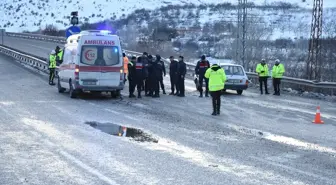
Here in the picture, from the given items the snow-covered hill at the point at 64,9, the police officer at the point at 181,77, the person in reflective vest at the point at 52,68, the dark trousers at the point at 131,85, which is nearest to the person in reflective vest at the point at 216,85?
the dark trousers at the point at 131,85

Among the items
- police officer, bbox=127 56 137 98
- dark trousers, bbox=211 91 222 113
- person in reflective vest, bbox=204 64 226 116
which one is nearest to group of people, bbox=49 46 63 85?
police officer, bbox=127 56 137 98

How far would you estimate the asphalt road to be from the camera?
328 inches

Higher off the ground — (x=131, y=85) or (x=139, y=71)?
(x=139, y=71)

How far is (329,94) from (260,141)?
651 inches

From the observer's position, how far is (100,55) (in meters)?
20.5

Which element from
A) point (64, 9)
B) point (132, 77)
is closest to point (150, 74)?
point (132, 77)

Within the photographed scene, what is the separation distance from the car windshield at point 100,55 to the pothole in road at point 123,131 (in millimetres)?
6463

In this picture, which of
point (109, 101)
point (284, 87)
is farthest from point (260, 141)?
point (284, 87)

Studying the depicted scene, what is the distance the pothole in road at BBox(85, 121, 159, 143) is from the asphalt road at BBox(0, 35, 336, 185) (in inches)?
9.3

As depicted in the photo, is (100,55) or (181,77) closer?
(100,55)

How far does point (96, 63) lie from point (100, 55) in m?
0.33

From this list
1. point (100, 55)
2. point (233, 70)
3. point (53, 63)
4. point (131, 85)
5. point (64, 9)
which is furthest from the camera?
point (64, 9)

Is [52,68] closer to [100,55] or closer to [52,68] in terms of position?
[52,68]

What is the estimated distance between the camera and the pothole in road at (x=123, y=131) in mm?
11906
